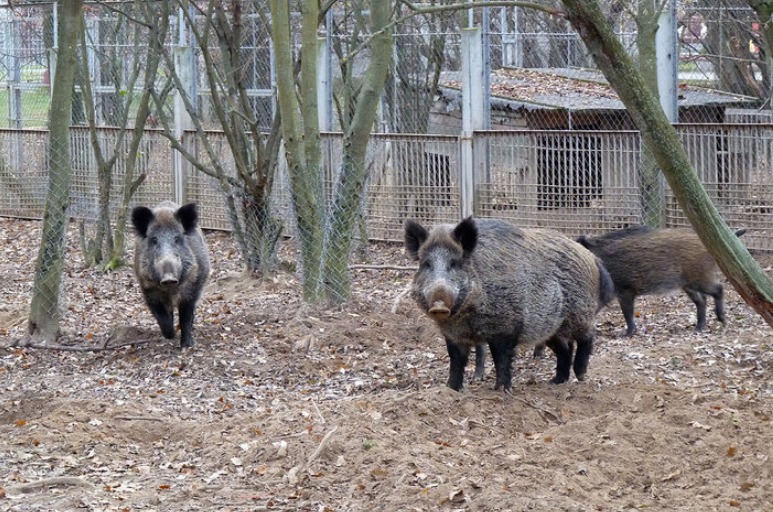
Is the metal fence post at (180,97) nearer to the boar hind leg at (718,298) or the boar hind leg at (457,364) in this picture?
the boar hind leg at (718,298)

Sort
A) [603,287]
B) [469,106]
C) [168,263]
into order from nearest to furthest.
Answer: [603,287]
[168,263]
[469,106]

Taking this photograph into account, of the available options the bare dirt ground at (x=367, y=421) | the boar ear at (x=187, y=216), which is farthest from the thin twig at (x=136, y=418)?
the boar ear at (x=187, y=216)

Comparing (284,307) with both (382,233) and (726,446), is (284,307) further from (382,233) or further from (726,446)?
(726,446)

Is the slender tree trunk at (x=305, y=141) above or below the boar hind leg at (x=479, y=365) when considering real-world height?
above

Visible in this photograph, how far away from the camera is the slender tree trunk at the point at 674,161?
4535 mm

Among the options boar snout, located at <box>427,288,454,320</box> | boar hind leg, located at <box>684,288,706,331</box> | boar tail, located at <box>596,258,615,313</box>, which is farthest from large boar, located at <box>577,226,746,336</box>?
boar snout, located at <box>427,288,454,320</box>

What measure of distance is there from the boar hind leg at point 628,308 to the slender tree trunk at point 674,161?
4658 millimetres

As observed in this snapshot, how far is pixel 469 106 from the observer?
13.0 m

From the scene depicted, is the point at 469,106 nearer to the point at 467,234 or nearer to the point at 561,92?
the point at 561,92

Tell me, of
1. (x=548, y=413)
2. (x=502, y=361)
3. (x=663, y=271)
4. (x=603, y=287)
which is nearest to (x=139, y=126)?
(x=663, y=271)

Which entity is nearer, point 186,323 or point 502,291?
point 502,291

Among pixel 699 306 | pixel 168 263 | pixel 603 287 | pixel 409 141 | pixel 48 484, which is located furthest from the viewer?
pixel 409 141

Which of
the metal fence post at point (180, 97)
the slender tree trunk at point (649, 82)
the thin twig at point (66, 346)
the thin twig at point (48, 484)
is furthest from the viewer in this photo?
the metal fence post at point (180, 97)

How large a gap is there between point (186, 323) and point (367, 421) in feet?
10.5
